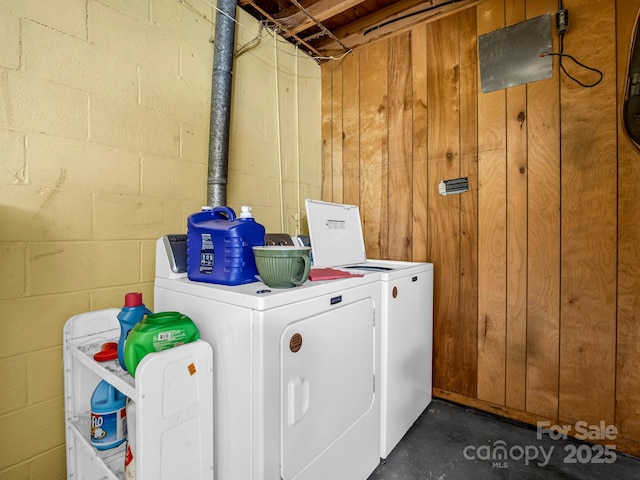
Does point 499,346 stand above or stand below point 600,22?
below

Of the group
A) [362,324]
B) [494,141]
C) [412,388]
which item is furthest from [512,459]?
[494,141]

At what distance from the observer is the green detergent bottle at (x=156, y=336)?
3.03ft

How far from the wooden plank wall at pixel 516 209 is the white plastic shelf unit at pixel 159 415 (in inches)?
62.6

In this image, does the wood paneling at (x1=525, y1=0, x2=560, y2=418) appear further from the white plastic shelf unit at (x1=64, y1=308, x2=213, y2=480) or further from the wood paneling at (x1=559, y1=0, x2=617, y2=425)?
the white plastic shelf unit at (x1=64, y1=308, x2=213, y2=480)

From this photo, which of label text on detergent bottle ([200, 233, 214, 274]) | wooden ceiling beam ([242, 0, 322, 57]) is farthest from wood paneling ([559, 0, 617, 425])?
label text on detergent bottle ([200, 233, 214, 274])

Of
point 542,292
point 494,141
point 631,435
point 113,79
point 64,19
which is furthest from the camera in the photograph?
point 494,141

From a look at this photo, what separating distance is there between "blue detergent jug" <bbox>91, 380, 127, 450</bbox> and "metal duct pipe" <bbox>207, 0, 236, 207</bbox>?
933mm

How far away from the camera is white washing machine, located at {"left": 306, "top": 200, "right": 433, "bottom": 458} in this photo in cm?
153

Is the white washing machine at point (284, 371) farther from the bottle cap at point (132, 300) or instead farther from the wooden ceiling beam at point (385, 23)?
the wooden ceiling beam at point (385, 23)

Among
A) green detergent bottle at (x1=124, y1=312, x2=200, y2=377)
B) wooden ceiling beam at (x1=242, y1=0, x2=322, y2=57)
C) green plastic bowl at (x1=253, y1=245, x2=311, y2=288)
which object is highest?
wooden ceiling beam at (x1=242, y1=0, x2=322, y2=57)

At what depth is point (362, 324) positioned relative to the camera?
4.52 ft

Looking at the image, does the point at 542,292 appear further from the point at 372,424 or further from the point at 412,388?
the point at 372,424

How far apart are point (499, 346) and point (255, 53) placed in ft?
7.66

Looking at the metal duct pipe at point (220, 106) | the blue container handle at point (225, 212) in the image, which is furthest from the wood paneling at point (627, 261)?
the metal duct pipe at point (220, 106)
